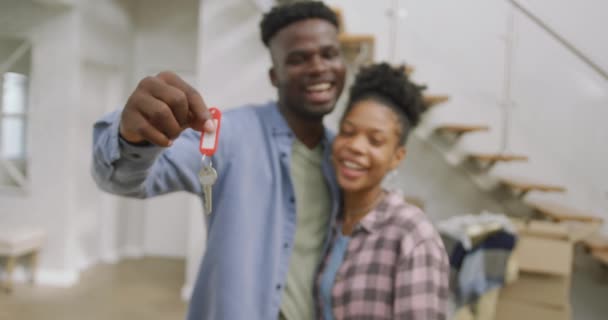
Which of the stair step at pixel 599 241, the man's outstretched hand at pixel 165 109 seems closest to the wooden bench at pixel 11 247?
the man's outstretched hand at pixel 165 109

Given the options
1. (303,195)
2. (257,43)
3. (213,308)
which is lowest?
(213,308)

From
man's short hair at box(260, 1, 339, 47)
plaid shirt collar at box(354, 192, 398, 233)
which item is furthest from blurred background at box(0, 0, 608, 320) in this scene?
plaid shirt collar at box(354, 192, 398, 233)

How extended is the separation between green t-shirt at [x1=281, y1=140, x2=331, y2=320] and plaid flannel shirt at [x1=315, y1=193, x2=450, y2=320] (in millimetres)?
21

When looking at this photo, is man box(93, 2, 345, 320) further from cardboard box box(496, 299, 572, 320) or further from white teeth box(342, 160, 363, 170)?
cardboard box box(496, 299, 572, 320)

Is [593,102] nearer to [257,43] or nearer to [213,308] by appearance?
[213,308]

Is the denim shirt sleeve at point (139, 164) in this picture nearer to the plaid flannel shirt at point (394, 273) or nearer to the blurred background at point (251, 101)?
the blurred background at point (251, 101)

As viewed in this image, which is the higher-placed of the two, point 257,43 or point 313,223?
point 257,43

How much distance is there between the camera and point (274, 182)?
54cm

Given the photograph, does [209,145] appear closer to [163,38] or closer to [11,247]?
[11,247]

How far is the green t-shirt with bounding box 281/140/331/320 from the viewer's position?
55 cm

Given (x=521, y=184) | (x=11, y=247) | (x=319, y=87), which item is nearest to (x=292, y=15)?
(x=319, y=87)

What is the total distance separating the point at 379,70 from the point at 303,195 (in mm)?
242

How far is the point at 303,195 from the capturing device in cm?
60

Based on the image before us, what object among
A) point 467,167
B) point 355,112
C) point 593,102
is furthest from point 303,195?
point 467,167
